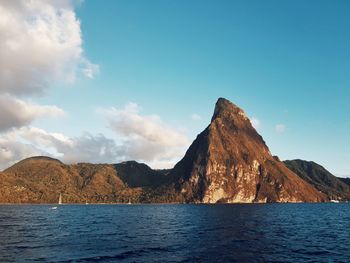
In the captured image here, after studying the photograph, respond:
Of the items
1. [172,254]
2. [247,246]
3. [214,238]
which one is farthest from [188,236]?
[172,254]

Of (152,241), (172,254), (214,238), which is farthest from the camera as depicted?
(214,238)

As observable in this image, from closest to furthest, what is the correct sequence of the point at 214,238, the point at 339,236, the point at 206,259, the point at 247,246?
1. the point at 206,259
2. the point at 247,246
3. the point at 214,238
4. the point at 339,236

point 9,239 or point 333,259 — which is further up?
point 9,239

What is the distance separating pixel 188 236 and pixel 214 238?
6.38 metres

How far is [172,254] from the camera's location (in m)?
61.0

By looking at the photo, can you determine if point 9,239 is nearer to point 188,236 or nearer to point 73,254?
point 73,254

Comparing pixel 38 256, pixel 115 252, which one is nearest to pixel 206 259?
pixel 115 252

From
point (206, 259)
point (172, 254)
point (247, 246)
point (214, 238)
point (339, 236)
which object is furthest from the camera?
point (339, 236)

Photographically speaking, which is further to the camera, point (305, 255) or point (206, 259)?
point (305, 255)

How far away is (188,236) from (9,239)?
3707 cm

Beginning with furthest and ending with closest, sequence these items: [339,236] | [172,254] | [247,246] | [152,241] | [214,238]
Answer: [339,236] → [214,238] → [152,241] → [247,246] → [172,254]

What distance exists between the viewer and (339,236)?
91.2 meters

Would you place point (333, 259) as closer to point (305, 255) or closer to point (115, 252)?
point (305, 255)

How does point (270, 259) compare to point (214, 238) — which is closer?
point (270, 259)
